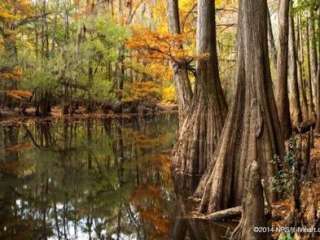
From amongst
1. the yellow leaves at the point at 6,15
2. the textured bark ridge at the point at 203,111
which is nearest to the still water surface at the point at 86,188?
the textured bark ridge at the point at 203,111

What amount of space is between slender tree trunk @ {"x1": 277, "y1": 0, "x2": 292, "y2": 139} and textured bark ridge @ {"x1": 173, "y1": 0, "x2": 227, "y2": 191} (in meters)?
1.86

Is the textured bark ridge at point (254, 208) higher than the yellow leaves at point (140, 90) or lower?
lower

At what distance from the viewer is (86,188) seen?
1066 cm

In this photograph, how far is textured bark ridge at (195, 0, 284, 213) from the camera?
7.59 metres

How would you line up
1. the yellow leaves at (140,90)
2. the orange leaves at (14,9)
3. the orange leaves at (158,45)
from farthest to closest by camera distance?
1. the yellow leaves at (140,90)
2. the orange leaves at (14,9)
3. the orange leaves at (158,45)

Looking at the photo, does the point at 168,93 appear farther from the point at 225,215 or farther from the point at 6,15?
the point at 225,215

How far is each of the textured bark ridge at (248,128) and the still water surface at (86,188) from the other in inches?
40.3

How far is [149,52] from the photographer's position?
10.5 m

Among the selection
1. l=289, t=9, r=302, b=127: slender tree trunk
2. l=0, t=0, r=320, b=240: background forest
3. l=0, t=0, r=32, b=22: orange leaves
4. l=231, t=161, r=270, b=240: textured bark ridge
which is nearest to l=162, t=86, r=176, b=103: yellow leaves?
l=0, t=0, r=32, b=22: orange leaves

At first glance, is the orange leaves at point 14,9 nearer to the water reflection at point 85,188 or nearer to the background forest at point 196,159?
the background forest at point 196,159

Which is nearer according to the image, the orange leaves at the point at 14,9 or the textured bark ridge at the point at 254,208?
the textured bark ridge at the point at 254,208

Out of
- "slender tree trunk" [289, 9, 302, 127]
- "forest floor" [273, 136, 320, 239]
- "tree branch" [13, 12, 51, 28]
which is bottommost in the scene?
"forest floor" [273, 136, 320, 239]

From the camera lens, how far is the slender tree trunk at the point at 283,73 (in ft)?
37.5

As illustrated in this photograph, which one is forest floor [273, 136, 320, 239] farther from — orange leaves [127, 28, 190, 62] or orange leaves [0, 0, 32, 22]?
orange leaves [0, 0, 32, 22]
